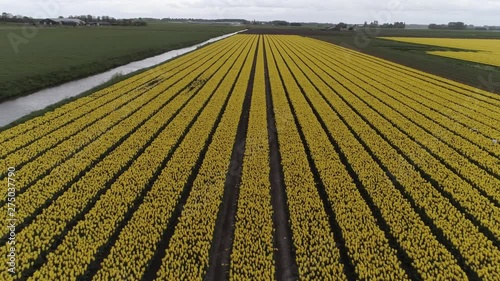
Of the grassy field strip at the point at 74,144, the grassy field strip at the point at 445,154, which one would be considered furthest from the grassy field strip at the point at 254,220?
the grassy field strip at the point at 445,154

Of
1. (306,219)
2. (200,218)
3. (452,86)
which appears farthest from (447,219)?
(452,86)

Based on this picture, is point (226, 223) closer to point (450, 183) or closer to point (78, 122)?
point (450, 183)

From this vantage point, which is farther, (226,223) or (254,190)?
(254,190)

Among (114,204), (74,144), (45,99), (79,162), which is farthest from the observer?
(45,99)

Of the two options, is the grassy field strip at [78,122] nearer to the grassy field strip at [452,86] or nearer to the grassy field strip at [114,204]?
the grassy field strip at [114,204]

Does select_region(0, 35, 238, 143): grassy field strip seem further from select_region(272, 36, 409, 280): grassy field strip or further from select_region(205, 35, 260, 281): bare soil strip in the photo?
select_region(272, 36, 409, 280): grassy field strip

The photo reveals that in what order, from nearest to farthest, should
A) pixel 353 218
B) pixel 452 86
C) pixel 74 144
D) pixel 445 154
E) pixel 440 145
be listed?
1. pixel 353 218
2. pixel 445 154
3. pixel 74 144
4. pixel 440 145
5. pixel 452 86

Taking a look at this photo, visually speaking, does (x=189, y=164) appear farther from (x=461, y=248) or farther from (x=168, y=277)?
(x=461, y=248)

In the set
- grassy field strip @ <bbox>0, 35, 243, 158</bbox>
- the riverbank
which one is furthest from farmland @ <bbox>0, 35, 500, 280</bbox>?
the riverbank
